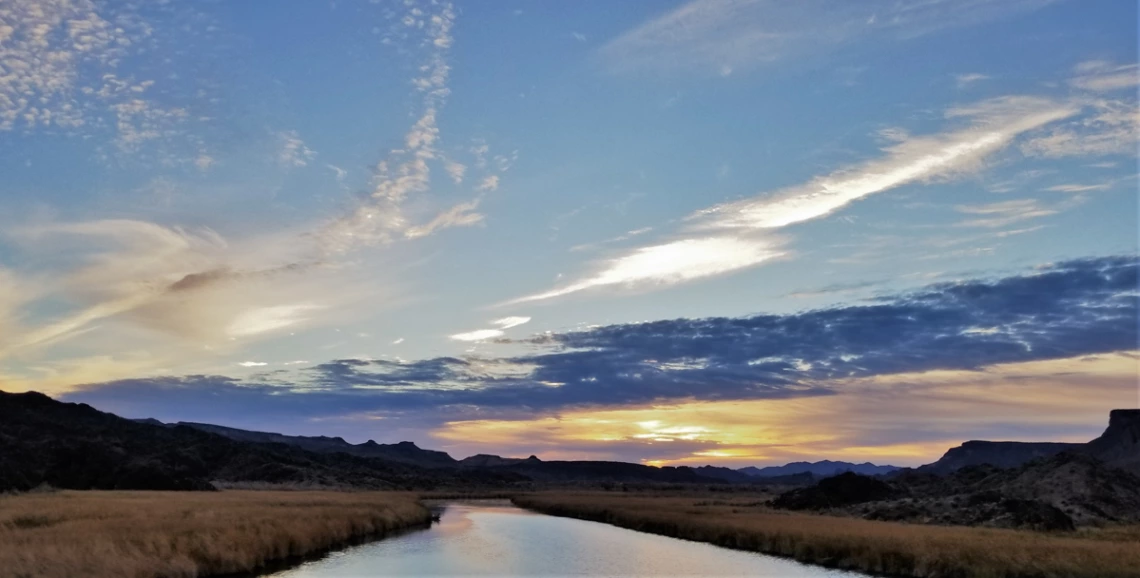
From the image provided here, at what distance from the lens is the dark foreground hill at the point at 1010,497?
54.2m

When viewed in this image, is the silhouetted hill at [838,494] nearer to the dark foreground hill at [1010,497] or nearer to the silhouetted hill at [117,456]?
the dark foreground hill at [1010,497]

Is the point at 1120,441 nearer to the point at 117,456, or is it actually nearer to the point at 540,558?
the point at 540,558

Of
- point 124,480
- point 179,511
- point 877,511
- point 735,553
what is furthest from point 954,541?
point 124,480

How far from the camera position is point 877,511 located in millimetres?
65812

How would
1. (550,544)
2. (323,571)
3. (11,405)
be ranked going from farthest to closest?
(11,405)
(550,544)
(323,571)

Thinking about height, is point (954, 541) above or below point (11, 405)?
below

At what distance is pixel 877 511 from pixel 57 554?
56.6 m

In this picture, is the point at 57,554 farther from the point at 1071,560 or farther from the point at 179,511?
the point at 1071,560

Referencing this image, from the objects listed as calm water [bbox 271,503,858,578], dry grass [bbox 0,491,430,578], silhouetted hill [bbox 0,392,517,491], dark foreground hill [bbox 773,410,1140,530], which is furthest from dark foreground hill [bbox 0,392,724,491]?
dark foreground hill [bbox 773,410,1140,530]

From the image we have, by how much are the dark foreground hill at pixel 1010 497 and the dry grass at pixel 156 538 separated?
124ft

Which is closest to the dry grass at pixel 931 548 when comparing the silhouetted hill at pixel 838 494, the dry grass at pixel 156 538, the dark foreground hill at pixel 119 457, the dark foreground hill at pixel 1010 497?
the dark foreground hill at pixel 1010 497

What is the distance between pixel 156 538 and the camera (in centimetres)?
3067

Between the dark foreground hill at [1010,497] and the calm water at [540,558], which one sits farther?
the dark foreground hill at [1010,497]

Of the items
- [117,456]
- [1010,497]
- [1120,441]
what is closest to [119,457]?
[117,456]
